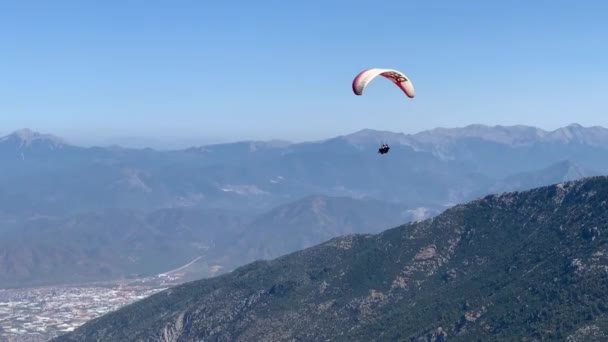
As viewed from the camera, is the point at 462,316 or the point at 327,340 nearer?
the point at 462,316

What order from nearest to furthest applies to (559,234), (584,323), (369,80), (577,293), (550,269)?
(369,80) < (584,323) < (577,293) < (550,269) < (559,234)

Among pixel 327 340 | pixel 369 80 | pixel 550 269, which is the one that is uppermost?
pixel 369 80

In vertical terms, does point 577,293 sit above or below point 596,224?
below

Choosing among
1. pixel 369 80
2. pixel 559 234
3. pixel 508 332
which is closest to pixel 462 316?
pixel 508 332

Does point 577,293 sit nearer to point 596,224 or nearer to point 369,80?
point 596,224

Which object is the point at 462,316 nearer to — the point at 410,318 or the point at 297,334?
the point at 410,318

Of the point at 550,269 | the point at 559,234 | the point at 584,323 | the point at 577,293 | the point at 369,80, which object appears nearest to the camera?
the point at 369,80

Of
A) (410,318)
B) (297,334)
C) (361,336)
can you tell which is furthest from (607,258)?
(297,334)
